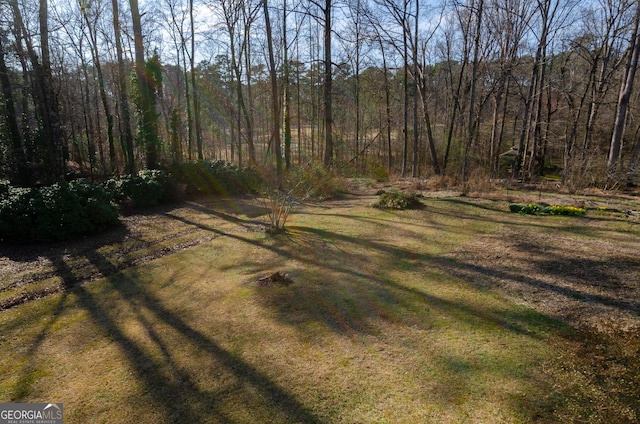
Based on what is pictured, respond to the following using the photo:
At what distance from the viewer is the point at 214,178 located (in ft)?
42.3

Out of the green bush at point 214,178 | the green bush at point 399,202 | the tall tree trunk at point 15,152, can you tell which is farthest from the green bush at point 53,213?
the tall tree trunk at point 15,152

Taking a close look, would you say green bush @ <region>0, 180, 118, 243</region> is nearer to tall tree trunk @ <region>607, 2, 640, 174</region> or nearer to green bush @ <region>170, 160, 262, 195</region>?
green bush @ <region>170, 160, 262, 195</region>

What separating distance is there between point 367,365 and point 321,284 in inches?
74.5

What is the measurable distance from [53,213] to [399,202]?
822 centimetres

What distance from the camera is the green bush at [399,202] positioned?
31.7 ft

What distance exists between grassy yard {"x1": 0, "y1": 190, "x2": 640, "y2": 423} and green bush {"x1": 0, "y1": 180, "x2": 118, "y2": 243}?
49 cm

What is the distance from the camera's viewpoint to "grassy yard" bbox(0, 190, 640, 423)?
271 centimetres

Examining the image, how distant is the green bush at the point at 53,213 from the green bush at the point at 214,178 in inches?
172

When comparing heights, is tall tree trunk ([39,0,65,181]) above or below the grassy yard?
above

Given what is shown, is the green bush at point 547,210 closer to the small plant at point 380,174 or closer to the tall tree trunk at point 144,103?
the small plant at point 380,174

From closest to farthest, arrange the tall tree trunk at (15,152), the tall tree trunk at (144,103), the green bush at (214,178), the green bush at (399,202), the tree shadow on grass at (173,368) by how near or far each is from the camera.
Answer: the tree shadow on grass at (173,368)
the green bush at (399,202)
the tall tree trunk at (144,103)
the green bush at (214,178)
the tall tree trunk at (15,152)

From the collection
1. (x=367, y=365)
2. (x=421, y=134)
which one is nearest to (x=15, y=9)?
(x=367, y=365)

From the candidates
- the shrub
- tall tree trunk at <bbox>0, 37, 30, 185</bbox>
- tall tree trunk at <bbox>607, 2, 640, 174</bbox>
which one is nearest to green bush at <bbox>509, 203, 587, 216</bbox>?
tall tree trunk at <bbox>607, 2, 640, 174</bbox>

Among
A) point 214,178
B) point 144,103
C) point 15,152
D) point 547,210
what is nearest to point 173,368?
point 547,210
